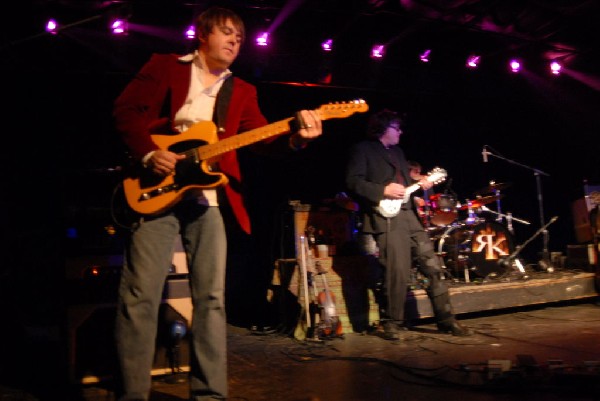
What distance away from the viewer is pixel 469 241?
25.8ft

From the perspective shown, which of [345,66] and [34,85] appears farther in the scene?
[345,66]

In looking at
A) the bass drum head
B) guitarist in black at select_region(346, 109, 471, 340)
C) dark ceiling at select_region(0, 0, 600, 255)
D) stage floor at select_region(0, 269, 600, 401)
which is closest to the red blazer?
stage floor at select_region(0, 269, 600, 401)

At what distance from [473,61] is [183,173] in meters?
7.20

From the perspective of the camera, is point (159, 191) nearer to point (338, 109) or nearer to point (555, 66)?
point (338, 109)

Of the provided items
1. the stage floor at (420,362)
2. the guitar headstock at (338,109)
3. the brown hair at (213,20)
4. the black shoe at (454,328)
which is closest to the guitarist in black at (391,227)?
the black shoe at (454,328)

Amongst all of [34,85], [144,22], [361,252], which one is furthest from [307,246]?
[34,85]

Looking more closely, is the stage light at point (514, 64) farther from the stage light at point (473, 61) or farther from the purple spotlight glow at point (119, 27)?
the purple spotlight glow at point (119, 27)

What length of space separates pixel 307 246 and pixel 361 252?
1.16 metres

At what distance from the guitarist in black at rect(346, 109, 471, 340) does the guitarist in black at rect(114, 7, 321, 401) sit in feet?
8.13

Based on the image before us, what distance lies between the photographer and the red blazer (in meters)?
2.47

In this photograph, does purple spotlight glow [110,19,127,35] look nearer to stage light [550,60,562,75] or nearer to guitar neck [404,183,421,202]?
guitar neck [404,183,421,202]

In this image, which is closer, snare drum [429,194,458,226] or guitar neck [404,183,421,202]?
guitar neck [404,183,421,202]

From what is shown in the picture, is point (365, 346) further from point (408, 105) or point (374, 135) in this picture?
point (408, 105)

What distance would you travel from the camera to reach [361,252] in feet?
21.3
